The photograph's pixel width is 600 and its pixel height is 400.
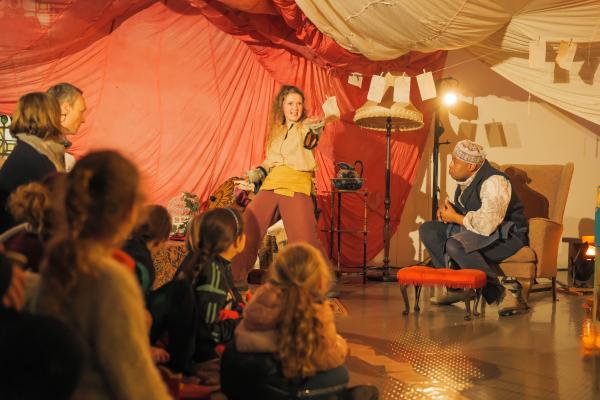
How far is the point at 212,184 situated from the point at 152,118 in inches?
32.1

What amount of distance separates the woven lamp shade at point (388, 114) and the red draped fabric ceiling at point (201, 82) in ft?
0.73

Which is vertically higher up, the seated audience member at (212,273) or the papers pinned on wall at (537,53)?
the papers pinned on wall at (537,53)

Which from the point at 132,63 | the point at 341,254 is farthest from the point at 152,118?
the point at 341,254

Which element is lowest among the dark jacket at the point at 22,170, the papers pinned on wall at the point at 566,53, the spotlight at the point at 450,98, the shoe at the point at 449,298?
the shoe at the point at 449,298

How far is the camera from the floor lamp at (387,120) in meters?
5.44

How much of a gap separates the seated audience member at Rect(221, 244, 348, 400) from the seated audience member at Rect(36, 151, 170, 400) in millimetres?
669

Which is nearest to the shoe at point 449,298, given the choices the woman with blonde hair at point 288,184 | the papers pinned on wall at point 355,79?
the woman with blonde hair at point 288,184

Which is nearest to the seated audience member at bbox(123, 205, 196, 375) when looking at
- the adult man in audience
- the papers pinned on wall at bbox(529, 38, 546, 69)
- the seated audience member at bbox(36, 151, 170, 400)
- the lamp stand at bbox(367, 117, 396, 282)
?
the seated audience member at bbox(36, 151, 170, 400)

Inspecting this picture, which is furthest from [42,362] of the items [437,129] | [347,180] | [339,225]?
[437,129]

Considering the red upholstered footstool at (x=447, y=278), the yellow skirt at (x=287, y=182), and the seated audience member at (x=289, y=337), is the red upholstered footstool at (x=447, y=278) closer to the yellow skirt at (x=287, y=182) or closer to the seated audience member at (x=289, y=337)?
the yellow skirt at (x=287, y=182)

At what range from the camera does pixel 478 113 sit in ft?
22.0

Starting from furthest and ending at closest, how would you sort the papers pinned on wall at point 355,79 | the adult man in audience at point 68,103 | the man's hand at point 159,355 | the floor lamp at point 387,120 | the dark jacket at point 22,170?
1. the papers pinned on wall at point 355,79
2. the floor lamp at point 387,120
3. the adult man in audience at point 68,103
4. the dark jacket at point 22,170
5. the man's hand at point 159,355

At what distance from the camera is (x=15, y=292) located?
128cm

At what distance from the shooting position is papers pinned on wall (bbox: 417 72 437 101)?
587 cm
